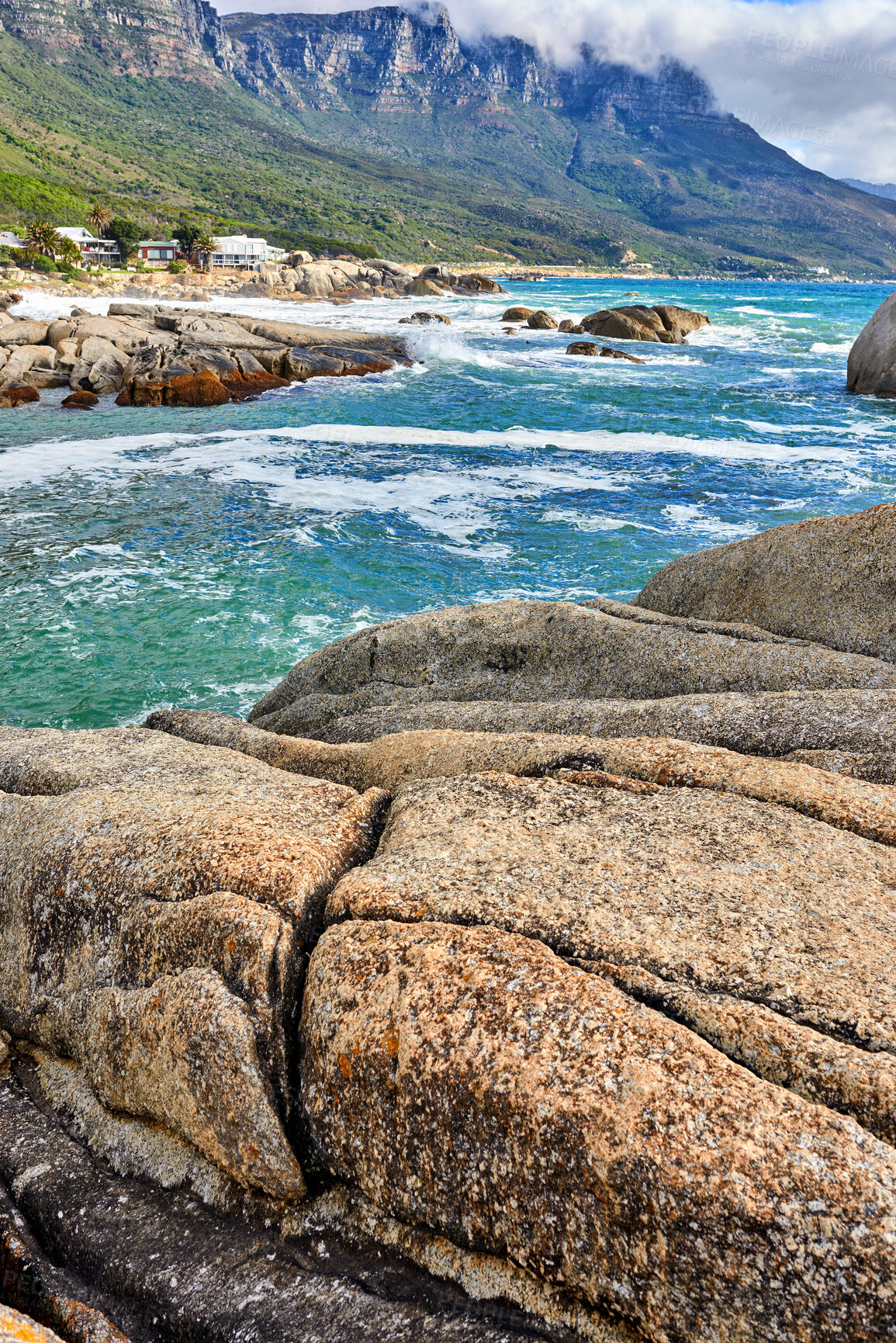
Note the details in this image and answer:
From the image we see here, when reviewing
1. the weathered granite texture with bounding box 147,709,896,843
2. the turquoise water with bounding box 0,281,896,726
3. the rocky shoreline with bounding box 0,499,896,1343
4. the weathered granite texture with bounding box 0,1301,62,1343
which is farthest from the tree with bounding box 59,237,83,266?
the weathered granite texture with bounding box 0,1301,62,1343

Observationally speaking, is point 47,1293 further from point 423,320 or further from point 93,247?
point 93,247

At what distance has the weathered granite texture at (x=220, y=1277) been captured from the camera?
9.94ft

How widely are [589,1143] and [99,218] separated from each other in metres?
141

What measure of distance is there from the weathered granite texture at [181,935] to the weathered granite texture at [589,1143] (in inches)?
11.7

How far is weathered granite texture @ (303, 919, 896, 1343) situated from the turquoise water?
9666 mm

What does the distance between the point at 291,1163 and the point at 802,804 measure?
3530 mm

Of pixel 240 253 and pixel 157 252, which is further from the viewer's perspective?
pixel 240 253

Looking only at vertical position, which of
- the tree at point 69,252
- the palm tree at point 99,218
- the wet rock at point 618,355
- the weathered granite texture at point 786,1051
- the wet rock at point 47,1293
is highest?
the palm tree at point 99,218

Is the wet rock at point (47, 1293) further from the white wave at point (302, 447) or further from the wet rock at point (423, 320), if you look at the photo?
the wet rock at point (423, 320)

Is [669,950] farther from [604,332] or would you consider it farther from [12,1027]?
[604,332]

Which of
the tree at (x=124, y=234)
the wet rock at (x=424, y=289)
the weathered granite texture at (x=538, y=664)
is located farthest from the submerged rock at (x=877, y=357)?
the tree at (x=124, y=234)

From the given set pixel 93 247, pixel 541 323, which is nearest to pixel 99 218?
pixel 93 247

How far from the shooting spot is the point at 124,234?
116m

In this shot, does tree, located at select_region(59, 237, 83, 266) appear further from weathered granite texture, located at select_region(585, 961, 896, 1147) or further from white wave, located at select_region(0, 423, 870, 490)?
weathered granite texture, located at select_region(585, 961, 896, 1147)
